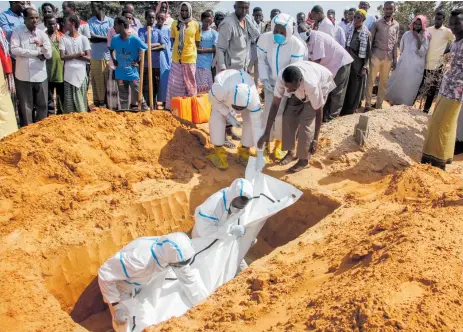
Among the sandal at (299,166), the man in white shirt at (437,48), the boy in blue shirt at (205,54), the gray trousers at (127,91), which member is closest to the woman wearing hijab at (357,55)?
the man in white shirt at (437,48)

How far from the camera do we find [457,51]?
4.79 meters

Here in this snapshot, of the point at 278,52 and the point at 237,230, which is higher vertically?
the point at 278,52

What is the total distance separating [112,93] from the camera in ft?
23.1

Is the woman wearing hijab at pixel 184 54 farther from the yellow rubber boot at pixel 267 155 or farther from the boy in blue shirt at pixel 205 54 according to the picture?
the yellow rubber boot at pixel 267 155

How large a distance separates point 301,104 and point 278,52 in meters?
0.66

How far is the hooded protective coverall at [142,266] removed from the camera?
10.8ft

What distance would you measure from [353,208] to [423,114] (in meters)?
3.42

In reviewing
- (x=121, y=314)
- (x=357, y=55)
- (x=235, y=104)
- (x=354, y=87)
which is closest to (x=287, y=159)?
(x=235, y=104)

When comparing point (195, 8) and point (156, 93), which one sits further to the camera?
point (195, 8)

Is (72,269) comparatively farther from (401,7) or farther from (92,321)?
(401,7)

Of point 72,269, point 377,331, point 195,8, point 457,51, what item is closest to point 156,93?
point 72,269

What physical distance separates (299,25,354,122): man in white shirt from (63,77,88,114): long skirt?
3.38m

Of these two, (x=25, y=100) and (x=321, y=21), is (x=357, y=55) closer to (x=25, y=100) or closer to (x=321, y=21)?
(x=321, y=21)

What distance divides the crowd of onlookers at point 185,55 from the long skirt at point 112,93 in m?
0.02
